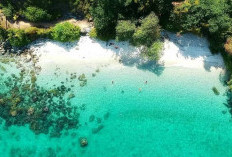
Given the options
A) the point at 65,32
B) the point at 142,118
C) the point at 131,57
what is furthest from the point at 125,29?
the point at 142,118

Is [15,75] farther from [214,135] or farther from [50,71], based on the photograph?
[214,135]

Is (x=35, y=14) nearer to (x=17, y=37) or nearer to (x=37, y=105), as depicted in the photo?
(x=17, y=37)

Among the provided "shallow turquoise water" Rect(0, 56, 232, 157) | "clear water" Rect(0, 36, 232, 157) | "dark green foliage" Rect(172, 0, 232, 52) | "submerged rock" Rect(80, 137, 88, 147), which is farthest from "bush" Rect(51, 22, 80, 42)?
"submerged rock" Rect(80, 137, 88, 147)

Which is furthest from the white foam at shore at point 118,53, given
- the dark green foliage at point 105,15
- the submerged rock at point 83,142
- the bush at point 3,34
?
the submerged rock at point 83,142

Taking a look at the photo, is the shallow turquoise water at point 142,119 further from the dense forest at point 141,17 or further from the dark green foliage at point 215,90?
the dense forest at point 141,17

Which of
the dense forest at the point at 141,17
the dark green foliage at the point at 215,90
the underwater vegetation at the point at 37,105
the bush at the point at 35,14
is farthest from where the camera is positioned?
the underwater vegetation at the point at 37,105

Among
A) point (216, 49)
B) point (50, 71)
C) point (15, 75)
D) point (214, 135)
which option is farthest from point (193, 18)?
point (15, 75)

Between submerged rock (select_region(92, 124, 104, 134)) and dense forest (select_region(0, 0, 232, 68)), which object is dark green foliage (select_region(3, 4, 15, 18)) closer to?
dense forest (select_region(0, 0, 232, 68))
